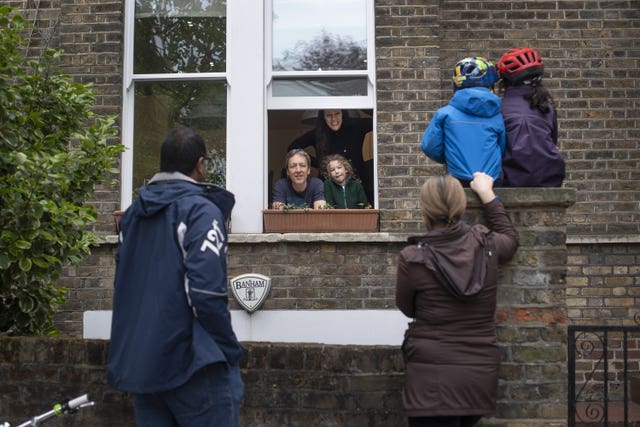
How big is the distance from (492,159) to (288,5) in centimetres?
387

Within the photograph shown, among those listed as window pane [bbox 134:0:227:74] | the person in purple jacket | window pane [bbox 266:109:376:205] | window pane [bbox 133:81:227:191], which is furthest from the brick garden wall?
window pane [bbox 134:0:227:74]

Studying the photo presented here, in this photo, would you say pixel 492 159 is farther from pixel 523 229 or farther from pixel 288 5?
pixel 288 5

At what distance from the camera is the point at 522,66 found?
3.90 metres

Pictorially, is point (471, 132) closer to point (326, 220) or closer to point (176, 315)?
point (176, 315)

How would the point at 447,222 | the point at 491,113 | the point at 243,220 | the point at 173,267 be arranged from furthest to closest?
the point at 243,220 → the point at 491,113 → the point at 447,222 → the point at 173,267

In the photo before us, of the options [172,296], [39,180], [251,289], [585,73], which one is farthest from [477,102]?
[585,73]

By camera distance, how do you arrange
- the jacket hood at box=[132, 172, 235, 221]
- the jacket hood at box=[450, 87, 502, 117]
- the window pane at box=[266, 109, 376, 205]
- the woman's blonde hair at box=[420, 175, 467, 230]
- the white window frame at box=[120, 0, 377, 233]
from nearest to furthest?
the jacket hood at box=[132, 172, 235, 221] < the woman's blonde hair at box=[420, 175, 467, 230] < the jacket hood at box=[450, 87, 502, 117] < the white window frame at box=[120, 0, 377, 233] < the window pane at box=[266, 109, 376, 205]

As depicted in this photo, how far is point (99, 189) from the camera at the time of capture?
6.95 metres

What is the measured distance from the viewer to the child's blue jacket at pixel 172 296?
2959mm

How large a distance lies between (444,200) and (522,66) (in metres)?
0.99

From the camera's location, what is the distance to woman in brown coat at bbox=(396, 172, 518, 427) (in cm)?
325

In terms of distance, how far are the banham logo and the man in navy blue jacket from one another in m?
3.41

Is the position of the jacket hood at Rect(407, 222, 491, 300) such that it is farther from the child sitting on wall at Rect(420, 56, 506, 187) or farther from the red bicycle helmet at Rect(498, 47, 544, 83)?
the red bicycle helmet at Rect(498, 47, 544, 83)

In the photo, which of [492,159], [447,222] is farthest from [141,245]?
[492,159]
